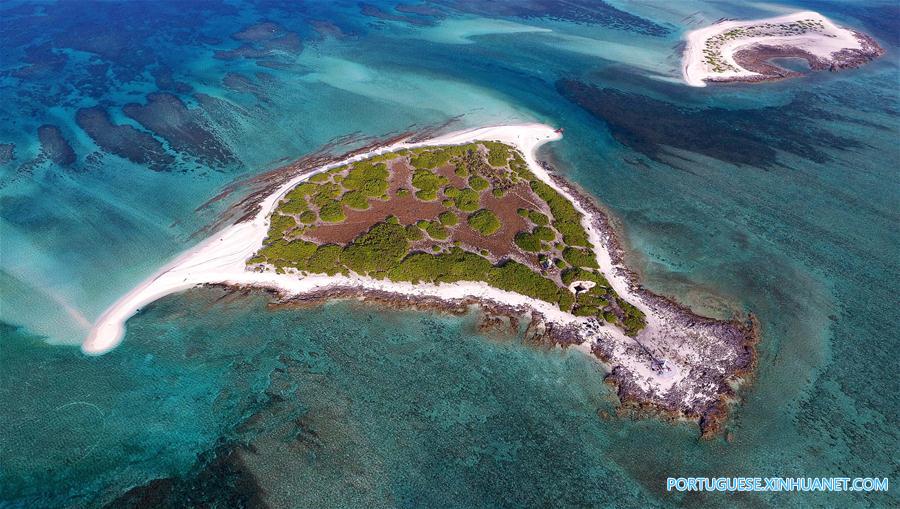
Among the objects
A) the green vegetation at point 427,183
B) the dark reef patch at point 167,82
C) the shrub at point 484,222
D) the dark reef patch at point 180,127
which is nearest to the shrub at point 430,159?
the green vegetation at point 427,183

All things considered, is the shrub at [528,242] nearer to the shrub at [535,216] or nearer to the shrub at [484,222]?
the shrub at [535,216]

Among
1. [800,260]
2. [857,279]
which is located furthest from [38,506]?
Result: [857,279]

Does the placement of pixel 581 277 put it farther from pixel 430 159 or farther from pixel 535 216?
pixel 430 159

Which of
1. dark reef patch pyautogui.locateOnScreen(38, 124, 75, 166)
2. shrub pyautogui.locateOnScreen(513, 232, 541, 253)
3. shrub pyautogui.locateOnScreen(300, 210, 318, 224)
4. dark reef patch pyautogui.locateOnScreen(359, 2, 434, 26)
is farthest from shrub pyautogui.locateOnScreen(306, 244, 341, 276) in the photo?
dark reef patch pyautogui.locateOnScreen(359, 2, 434, 26)

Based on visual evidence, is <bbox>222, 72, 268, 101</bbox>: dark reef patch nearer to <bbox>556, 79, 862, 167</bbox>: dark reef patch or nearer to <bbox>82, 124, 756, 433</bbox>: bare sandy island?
<bbox>82, 124, 756, 433</bbox>: bare sandy island

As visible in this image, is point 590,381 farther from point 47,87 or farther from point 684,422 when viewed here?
point 47,87
